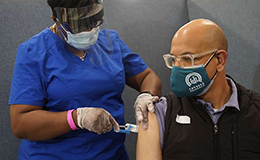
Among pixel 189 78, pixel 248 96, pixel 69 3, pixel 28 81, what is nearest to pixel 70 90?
pixel 28 81

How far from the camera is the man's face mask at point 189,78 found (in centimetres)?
137

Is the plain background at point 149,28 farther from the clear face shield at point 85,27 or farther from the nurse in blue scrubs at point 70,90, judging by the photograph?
the clear face shield at point 85,27

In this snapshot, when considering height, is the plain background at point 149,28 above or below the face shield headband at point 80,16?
below

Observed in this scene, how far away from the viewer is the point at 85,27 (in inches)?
60.2

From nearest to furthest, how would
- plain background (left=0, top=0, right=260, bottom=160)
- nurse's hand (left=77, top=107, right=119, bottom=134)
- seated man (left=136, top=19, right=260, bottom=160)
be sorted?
seated man (left=136, top=19, right=260, bottom=160), nurse's hand (left=77, top=107, right=119, bottom=134), plain background (left=0, top=0, right=260, bottom=160)

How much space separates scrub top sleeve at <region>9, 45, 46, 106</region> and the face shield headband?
0.26 meters

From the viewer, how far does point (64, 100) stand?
1.56m

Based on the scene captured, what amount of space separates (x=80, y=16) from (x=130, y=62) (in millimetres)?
565

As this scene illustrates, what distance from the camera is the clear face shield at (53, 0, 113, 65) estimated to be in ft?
4.81

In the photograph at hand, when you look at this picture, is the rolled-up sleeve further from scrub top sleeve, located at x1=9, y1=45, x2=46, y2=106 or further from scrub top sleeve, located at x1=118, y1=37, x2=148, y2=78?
scrub top sleeve, located at x1=9, y1=45, x2=46, y2=106

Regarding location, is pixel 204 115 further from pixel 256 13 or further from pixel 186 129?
pixel 256 13

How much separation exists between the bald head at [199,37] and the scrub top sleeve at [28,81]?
2.55ft

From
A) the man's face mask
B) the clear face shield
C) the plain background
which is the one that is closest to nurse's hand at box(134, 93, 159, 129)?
the man's face mask

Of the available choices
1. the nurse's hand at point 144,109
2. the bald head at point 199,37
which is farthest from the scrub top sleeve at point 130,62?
the bald head at point 199,37
